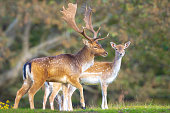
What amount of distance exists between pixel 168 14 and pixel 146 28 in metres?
2.01

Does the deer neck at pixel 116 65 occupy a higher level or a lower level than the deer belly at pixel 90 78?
higher

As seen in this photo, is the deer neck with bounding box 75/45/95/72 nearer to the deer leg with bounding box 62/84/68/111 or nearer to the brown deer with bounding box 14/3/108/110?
the brown deer with bounding box 14/3/108/110

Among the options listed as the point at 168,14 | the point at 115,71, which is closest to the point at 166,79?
the point at 168,14

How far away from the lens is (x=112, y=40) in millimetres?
14438

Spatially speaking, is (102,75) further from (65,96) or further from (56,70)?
(56,70)

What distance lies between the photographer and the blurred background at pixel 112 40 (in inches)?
Answer: 709

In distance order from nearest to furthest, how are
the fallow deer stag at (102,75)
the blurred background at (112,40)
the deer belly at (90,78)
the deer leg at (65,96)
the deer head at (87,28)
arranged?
the deer leg at (65,96), the deer head at (87,28), the fallow deer stag at (102,75), the deer belly at (90,78), the blurred background at (112,40)

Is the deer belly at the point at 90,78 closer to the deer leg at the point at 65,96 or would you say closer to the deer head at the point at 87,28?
the deer head at the point at 87,28

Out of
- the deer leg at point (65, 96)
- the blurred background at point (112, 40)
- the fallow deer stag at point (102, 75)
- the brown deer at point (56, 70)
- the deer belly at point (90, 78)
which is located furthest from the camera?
the blurred background at point (112, 40)

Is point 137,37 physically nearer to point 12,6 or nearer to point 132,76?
point 132,76

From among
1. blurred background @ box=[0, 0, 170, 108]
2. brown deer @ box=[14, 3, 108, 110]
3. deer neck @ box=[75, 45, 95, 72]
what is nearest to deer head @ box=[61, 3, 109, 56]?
brown deer @ box=[14, 3, 108, 110]

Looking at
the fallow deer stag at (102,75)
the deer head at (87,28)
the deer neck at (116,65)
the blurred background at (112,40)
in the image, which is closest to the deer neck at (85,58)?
the deer head at (87,28)

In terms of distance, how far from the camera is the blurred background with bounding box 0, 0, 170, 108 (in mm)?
18000

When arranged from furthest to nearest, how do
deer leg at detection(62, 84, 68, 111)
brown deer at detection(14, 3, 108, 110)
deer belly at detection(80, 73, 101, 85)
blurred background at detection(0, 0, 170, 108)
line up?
1. blurred background at detection(0, 0, 170, 108)
2. deer belly at detection(80, 73, 101, 85)
3. deer leg at detection(62, 84, 68, 111)
4. brown deer at detection(14, 3, 108, 110)
